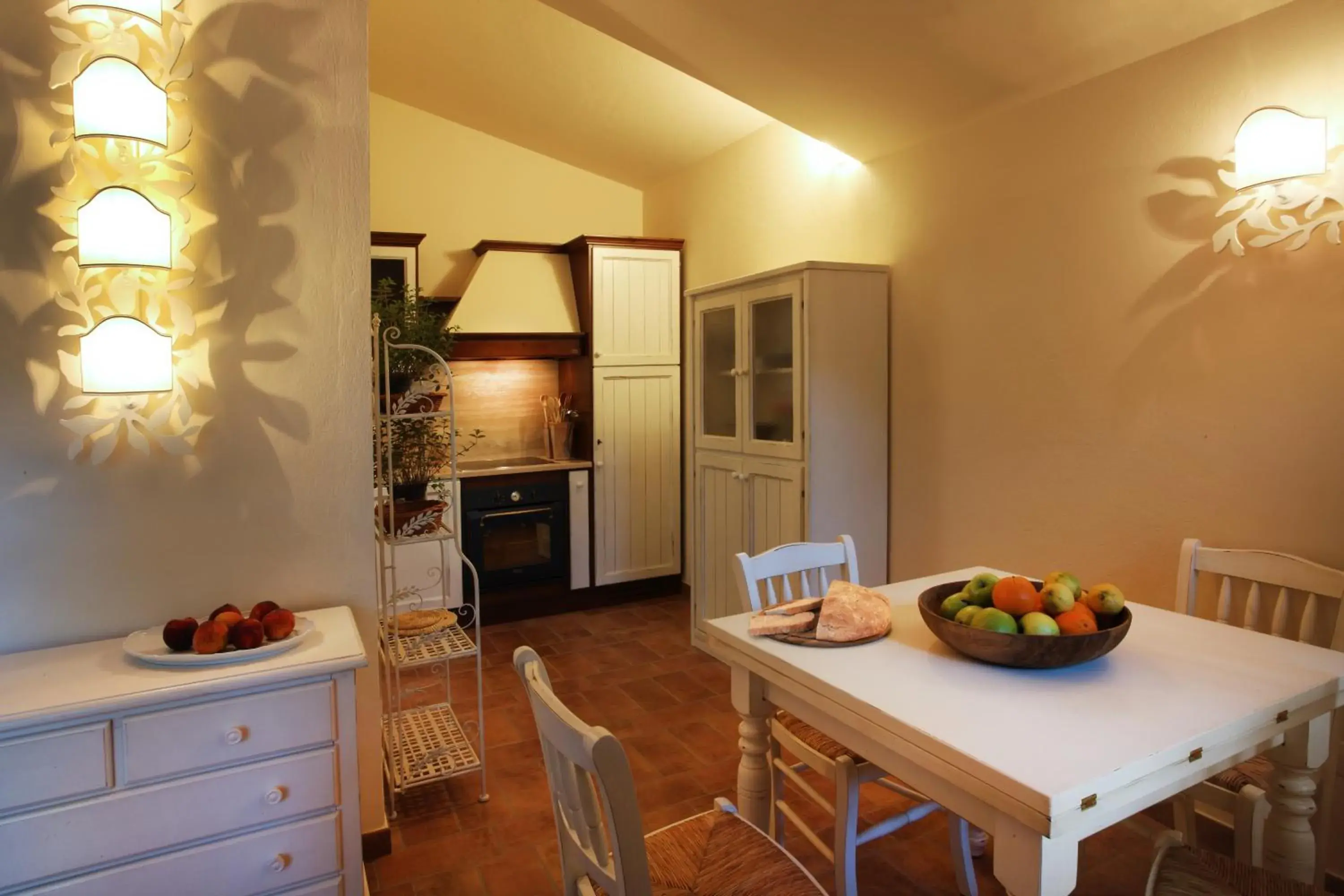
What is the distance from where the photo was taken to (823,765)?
1860 mm

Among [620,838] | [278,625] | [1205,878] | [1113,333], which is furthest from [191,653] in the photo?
[1113,333]

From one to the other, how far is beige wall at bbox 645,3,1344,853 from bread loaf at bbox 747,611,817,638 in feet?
4.32

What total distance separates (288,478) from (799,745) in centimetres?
149

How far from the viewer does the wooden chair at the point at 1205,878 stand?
4.34 feet

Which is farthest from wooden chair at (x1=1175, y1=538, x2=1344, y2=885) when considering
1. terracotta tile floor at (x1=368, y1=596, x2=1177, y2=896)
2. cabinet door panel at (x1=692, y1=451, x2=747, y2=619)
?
cabinet door panel at (x1=692, y1=451, x2=747, y2=619)

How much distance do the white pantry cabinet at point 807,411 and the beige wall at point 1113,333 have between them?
0.36 ft

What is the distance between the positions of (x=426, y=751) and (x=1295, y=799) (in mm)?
2380

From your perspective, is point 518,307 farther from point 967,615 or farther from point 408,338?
point 967,615

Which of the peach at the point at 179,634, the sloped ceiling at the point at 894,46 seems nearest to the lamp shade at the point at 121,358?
the peach at the point at 179,634

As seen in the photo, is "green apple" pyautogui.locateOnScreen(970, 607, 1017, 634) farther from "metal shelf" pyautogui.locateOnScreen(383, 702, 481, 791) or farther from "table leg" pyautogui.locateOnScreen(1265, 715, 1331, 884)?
"metal shelf" pyautogui.locateOnScreen(383, 702, 481, 791)

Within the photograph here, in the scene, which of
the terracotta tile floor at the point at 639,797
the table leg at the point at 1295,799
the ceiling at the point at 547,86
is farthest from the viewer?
the ceiling at the point at 547,86

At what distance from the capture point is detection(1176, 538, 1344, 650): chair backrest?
6.12ft

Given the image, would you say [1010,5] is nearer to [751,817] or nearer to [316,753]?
[751,817]

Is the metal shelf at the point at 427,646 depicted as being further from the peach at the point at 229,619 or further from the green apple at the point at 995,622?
the green apple at the point at 995,622
